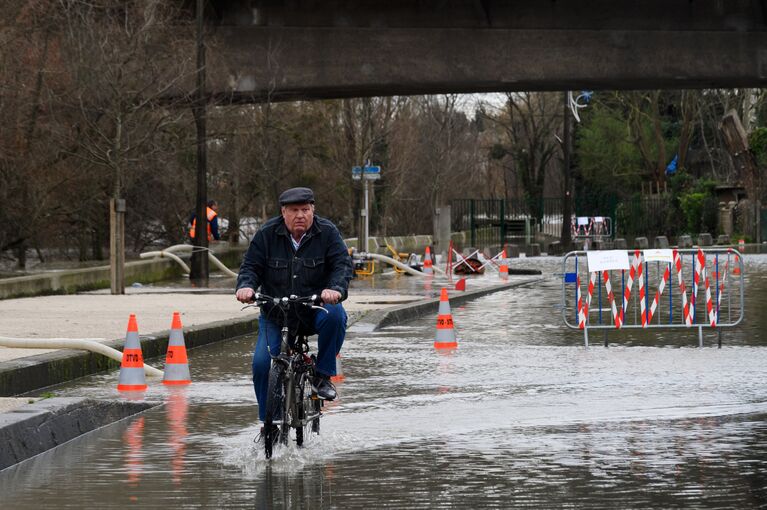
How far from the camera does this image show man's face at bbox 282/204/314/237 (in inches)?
396

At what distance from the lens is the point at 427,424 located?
36.7ft

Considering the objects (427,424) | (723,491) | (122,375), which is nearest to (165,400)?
(122,375)

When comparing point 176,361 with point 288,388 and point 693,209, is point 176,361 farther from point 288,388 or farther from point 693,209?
point 693,209

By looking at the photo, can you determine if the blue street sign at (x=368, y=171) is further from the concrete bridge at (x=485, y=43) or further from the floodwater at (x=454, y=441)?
the floodwater at (x=454, y=441)

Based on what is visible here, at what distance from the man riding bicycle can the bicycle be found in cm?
9

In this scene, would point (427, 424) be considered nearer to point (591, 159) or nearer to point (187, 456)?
point (187, 456)

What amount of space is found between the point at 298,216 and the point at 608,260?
8.59 meters

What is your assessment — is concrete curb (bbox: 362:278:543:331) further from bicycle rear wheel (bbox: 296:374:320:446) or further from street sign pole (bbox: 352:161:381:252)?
street sign pole (bbox: 352:161:381:252)

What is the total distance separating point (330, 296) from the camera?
9.70m

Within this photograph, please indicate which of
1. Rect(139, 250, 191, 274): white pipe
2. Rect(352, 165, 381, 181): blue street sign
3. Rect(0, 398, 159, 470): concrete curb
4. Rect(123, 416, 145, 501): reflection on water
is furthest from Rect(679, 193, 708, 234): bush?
Rect(123, 416, 145, 501): reflection on water

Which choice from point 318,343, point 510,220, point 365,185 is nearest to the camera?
point 318,343

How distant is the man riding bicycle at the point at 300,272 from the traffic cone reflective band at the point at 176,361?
3.89 meters

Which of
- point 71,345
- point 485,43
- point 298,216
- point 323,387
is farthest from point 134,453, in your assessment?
point 485,43

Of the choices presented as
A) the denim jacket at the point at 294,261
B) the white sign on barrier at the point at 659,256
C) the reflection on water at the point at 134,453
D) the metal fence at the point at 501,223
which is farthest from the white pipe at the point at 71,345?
the metal fence at the point at 501,223
